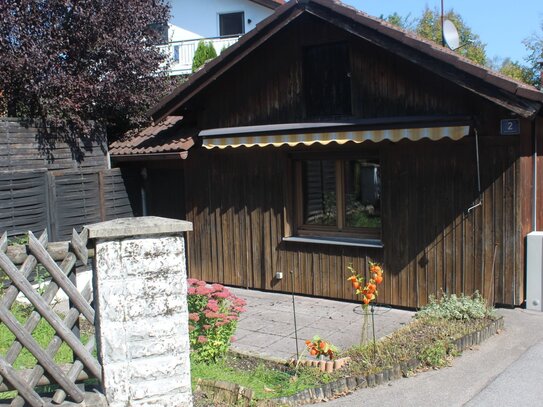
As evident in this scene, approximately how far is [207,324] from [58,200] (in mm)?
6028

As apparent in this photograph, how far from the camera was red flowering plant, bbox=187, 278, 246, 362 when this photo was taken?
6.27 m

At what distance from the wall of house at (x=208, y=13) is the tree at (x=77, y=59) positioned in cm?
1363

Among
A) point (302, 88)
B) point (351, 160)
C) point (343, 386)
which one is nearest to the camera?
point (343, 386)

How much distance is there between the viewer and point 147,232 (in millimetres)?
4250

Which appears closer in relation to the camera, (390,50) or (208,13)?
(390,50)

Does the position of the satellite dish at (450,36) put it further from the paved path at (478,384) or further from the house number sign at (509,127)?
the paved path at (478,384)

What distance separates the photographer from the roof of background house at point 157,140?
11.3m

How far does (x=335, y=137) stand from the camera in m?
9.18

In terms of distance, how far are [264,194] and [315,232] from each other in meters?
1.20

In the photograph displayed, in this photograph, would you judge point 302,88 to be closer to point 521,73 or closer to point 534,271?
point 534,271

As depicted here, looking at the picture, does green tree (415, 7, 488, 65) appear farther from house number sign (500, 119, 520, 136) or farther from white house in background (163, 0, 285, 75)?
house number sign (500, 119, 520, 136)

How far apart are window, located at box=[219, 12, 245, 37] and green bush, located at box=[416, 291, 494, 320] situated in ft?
66.6

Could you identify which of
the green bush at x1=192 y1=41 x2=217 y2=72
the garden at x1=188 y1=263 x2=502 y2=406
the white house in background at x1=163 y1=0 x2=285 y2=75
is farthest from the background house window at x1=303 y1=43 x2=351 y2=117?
the white house in background at x1=163 y1=0 x2=285 y2=75

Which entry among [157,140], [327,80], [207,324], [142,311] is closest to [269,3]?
[157,140]
